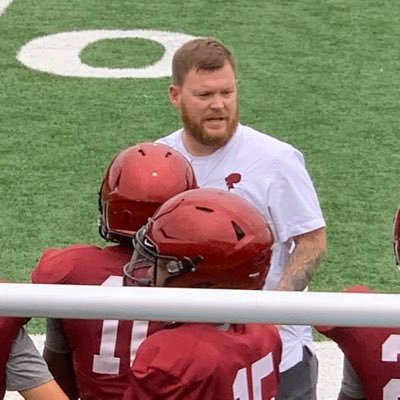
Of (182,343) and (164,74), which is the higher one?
(182,343)

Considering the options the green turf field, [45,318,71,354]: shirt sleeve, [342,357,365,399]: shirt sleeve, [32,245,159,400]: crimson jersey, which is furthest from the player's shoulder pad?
the green turf field

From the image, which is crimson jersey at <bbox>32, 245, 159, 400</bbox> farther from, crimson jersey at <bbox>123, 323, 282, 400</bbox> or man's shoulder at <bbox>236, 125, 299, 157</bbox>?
man's shoulder at <bbox>236, 125, 299, 157</bbox>

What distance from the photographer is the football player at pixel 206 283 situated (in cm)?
227

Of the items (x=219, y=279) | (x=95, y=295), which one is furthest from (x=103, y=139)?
(x=95, y=295)

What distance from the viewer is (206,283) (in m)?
2.40

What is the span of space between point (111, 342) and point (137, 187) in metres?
0.41

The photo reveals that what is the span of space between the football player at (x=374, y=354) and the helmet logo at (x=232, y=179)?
31.5 inches

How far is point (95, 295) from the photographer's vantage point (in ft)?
6.33

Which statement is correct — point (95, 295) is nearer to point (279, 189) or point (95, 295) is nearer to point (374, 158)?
point (279, 189)

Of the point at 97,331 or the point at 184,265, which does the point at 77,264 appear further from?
the point at 184,265

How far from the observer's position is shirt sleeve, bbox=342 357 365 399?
2818mm

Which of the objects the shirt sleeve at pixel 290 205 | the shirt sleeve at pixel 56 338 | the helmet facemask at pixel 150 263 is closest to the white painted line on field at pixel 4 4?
the shirt sleeve at pixel 290 205

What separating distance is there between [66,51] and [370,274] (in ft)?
13.5

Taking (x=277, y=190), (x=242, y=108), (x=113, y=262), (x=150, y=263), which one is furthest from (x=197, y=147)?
(x=242, y=108)
